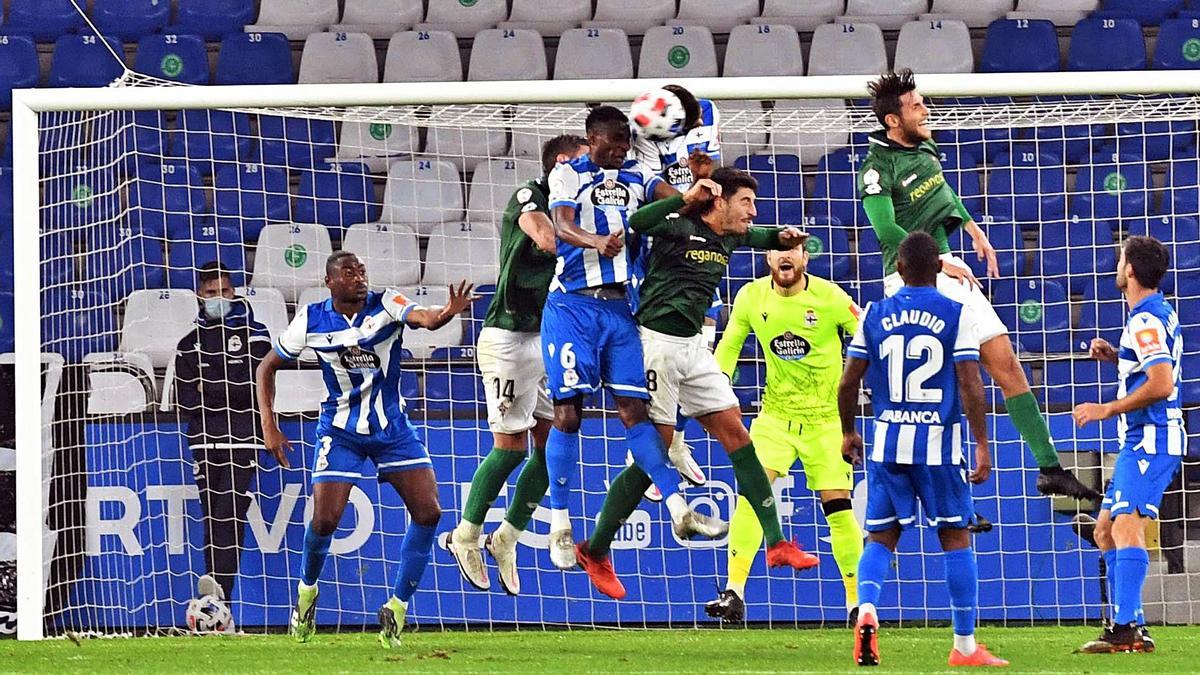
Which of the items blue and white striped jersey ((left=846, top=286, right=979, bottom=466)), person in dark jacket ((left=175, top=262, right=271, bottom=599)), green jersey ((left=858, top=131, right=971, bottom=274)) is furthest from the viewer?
person in dark jacket ((left=175, top=262, right=271, bottom=599))

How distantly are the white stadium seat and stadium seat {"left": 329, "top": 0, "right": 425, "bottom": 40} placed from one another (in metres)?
3.38

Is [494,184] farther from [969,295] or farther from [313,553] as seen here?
[969,295]

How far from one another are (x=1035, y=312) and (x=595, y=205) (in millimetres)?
4572

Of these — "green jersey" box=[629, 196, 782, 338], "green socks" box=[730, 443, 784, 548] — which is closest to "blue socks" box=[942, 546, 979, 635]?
"green socks" box=[730, 443, 784, 548]

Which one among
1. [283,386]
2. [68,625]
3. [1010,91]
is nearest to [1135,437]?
[1010,91]

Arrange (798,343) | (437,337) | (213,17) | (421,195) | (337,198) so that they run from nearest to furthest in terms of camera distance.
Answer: (798,343), (437,337), (337,198), (421,195), (213,17)

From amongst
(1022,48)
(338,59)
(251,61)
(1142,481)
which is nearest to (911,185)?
(1142,481)

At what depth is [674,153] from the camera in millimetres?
8086

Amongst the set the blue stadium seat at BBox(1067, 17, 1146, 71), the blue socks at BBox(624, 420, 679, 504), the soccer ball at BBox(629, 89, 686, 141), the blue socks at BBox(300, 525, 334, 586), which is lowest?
the blue socks at BBox(300, 525, 334, 586)

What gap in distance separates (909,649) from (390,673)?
99.5 inches

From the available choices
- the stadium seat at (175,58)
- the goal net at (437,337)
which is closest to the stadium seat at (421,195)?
the goal net at (437,337)

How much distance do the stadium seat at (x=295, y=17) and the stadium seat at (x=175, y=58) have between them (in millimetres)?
595

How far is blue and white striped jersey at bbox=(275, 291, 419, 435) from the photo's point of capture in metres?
8.25

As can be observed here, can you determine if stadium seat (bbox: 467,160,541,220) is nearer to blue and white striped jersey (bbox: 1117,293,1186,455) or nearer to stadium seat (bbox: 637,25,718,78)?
stadium seat (bbox: 637,25,718,78)
